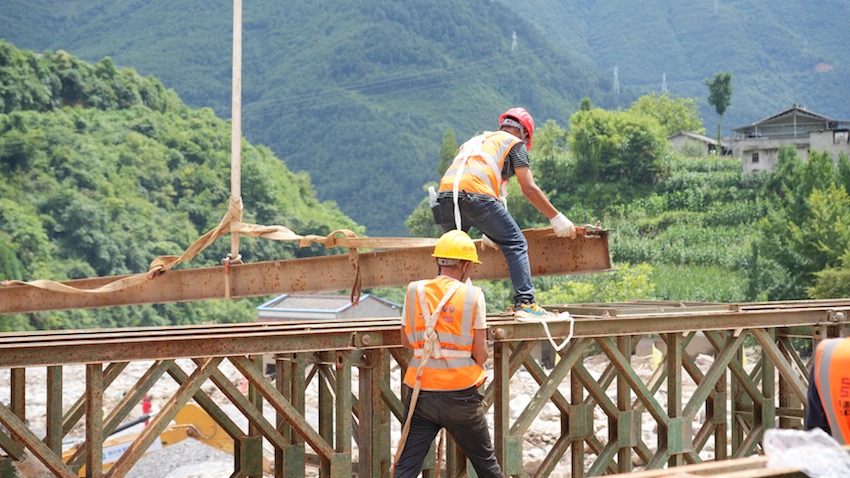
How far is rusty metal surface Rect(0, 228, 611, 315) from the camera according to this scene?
327 inches

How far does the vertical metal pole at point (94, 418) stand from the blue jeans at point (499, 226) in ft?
8.96

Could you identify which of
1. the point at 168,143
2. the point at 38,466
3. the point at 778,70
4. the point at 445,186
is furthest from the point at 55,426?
the point at 778,70

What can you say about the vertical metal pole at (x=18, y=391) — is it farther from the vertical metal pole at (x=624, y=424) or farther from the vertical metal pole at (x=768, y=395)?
the vertical metal pole at (x=768, y=395)

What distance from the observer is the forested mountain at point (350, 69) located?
13962 centimetres

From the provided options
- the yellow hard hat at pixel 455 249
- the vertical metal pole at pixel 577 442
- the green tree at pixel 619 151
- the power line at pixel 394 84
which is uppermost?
the power line at pixel 394 84

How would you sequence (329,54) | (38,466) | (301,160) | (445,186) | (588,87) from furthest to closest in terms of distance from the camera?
(588,87) → (329,54) → (301,160) → (445,186) → (38,466)

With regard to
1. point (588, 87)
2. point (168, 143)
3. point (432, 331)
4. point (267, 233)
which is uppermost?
point (588, 87)

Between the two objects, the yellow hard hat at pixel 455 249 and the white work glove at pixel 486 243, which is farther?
the white work glove at pixel 486 243

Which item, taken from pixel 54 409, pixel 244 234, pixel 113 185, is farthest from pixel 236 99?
pixel 113 185

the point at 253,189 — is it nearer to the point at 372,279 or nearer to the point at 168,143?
the point at 168,143

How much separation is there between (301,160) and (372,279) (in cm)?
13416

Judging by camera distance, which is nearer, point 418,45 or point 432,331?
point 432,331

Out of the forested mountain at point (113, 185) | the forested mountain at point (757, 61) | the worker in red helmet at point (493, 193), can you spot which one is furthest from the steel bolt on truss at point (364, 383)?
the forested mountain at point (757, 61)

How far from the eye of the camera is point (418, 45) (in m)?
165
